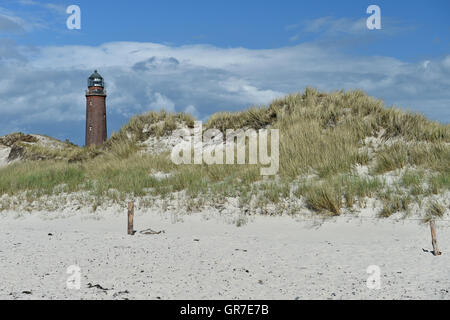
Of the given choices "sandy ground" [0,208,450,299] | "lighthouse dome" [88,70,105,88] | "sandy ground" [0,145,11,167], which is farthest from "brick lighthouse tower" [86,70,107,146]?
"sandy ground" [0,208,450,299]

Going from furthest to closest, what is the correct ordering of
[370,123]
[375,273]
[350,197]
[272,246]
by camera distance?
[370,123]
[350,197]
[272,246]
[375,273]

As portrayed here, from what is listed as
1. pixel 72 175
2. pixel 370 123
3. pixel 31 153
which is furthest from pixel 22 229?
pixel 31 153

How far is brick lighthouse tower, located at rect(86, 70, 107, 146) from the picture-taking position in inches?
1233

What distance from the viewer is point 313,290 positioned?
18.3 feet

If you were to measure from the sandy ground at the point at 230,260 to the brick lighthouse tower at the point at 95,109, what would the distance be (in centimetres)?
2183

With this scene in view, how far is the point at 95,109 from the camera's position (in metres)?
31.4

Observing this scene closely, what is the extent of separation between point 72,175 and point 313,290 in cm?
1162

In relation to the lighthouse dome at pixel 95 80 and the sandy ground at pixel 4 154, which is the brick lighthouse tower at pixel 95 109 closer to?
the lighthouse dome at pixel 95 80

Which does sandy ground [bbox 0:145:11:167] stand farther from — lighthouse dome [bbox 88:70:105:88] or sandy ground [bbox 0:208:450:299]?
sandy ground [bbox 0:208:450:299]

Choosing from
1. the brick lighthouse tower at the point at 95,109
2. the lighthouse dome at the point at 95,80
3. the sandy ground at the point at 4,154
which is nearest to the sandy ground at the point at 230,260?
the sandy ground at the point at 4,154

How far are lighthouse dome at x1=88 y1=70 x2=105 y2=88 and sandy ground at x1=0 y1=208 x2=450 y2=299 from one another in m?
22.7

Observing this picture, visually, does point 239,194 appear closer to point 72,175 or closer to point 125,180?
point 125,180

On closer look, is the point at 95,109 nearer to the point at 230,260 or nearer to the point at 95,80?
the point at 95,80

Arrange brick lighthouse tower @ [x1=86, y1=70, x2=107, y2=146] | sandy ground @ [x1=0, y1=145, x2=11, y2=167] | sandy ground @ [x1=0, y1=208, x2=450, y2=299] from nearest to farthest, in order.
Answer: sandy ground @ [x1=0, y1=208, x2=450, y2=299] → sandy ground @ [x1=0, y1=145, x2=11, y2=167] → brick lighthouse tower @ [x1=86, y1=70, x2=107, y2=146]
